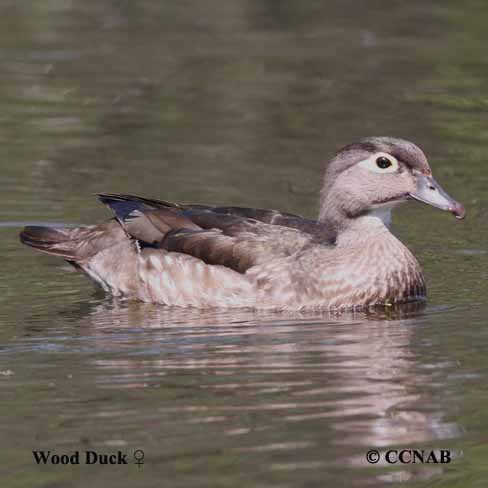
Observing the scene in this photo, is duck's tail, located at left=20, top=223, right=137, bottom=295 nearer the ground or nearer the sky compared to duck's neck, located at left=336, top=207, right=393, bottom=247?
nearer the ground

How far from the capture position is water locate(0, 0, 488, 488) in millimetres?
7766

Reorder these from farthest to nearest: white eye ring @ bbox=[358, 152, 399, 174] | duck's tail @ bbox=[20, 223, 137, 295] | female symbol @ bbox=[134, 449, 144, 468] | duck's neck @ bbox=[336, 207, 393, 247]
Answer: duck's tail @ bbox=[20, 223, 137, 295] → duck's neck @ bbox=[336, 207, 393, 247] → white eye ring @ bbox=[358, 152, 399, 174] → female symbol @ bbox=[134, 449, 144, 468]

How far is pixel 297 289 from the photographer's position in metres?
11.1

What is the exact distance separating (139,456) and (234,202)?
22.0 feet

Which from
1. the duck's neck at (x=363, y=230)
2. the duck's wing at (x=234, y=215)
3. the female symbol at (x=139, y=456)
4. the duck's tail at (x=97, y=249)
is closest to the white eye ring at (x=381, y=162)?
the duck's neck at (x=363, y=230)

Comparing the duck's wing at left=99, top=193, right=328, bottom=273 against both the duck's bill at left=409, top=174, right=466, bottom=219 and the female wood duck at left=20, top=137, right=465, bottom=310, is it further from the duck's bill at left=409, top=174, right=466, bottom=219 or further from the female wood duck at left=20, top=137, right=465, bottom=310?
the duck's bill at left=409, top=174, right=466, bottom=219

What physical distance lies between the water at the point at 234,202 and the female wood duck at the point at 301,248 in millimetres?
229

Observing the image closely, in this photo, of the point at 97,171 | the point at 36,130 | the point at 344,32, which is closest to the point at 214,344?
the point at 97,171

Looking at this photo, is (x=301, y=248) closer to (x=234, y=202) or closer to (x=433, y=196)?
(x=433, y=196)

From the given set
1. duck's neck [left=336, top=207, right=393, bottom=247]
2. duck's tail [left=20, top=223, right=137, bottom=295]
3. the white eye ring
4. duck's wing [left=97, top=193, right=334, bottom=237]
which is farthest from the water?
the white eye ring

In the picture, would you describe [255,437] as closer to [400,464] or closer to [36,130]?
[400,464]

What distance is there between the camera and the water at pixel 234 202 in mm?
7766

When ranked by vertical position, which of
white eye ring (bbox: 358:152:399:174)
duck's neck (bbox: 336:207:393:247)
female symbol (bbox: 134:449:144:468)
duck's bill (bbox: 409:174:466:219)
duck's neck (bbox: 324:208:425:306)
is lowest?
female symbol (bbox: 134:449:144:468)

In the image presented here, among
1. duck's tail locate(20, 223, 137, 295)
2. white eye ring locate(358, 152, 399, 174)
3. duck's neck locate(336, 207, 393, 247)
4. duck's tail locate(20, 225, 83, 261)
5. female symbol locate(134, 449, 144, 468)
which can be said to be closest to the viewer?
female symbol locate(134, 449, 144, 468)
